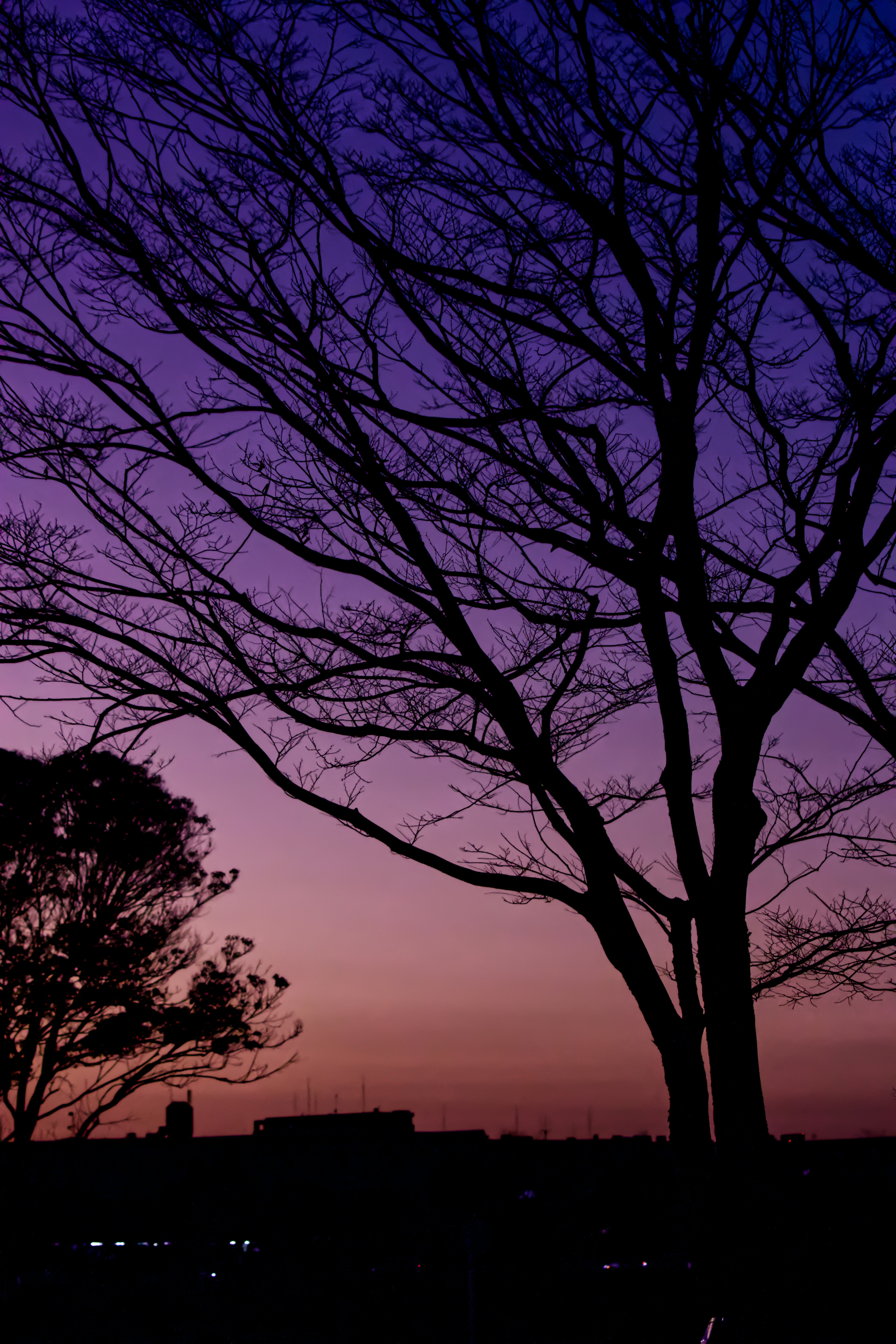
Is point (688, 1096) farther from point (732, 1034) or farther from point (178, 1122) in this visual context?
point (178, 1122)

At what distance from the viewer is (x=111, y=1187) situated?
31.6 m

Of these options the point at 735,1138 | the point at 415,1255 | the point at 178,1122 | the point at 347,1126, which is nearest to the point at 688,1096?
the point at 735,1138

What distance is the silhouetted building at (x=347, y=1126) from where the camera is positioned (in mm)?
51844

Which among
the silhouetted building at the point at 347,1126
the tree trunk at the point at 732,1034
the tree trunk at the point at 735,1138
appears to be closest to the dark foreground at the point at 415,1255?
the tree trunk at the point at 735,1138

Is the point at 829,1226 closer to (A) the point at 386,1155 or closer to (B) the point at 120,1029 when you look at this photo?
(B) the point at 120,1029

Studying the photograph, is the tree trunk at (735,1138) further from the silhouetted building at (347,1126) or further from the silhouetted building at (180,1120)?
the silhouetted building at (347,1126)

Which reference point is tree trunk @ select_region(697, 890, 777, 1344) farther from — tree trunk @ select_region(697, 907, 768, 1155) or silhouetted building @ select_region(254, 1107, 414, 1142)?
silhouetted building @ select_region(254, 1107, 414, 1142)

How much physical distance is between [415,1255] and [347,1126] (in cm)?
3770

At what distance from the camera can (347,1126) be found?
193 feet

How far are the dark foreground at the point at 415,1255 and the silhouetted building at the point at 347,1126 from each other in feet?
55.7

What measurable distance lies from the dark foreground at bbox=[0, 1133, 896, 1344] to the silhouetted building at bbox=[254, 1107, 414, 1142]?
55.7ft

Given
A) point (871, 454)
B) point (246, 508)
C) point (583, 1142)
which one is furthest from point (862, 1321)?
point (583, 1142)

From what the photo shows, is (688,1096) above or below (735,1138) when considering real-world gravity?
above

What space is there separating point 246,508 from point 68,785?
257cm
